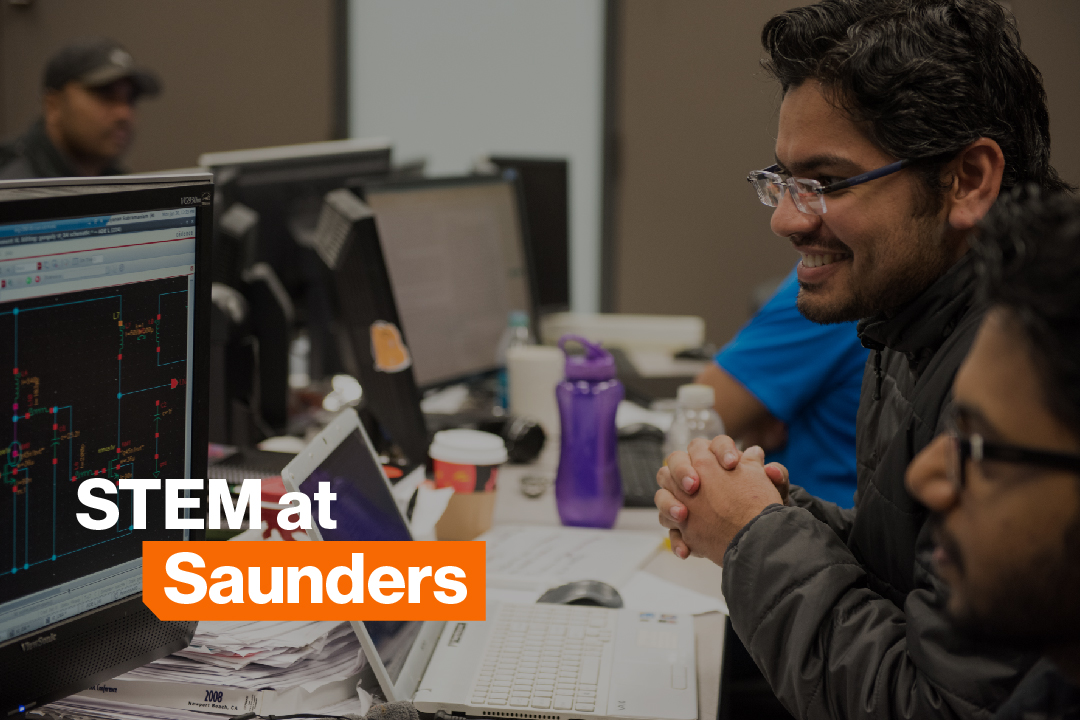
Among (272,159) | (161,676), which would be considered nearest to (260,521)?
(161,676)

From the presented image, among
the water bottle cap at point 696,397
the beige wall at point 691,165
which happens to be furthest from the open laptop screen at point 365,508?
the beige wall at point 691,165

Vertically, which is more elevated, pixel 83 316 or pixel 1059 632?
pixel 83 316

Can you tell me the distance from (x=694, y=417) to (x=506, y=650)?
2.29 feet

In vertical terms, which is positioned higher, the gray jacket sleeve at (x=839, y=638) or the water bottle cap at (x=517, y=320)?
the water bottle cap at (x=517, y=320)

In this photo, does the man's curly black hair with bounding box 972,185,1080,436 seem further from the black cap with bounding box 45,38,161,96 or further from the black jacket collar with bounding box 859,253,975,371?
the black cap with bounding box 45,38,161,96

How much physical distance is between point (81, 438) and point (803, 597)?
671 mm

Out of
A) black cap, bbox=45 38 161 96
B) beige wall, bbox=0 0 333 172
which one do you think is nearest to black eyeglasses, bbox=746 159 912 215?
black cap, bbox=45 38 161 96

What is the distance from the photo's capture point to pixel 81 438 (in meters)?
0.81

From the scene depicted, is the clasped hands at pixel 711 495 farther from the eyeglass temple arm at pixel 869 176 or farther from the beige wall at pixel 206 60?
the beige wall at pixel 206 60

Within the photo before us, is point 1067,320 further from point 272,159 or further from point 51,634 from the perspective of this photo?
point 272,159

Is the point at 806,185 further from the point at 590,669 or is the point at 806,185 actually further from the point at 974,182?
the point at 590,669

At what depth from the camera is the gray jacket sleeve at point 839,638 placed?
0.76 meters

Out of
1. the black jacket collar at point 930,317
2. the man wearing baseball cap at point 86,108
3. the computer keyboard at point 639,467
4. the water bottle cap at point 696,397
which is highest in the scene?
the man wearing baseball cap at point 86,108

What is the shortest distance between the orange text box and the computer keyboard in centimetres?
52
